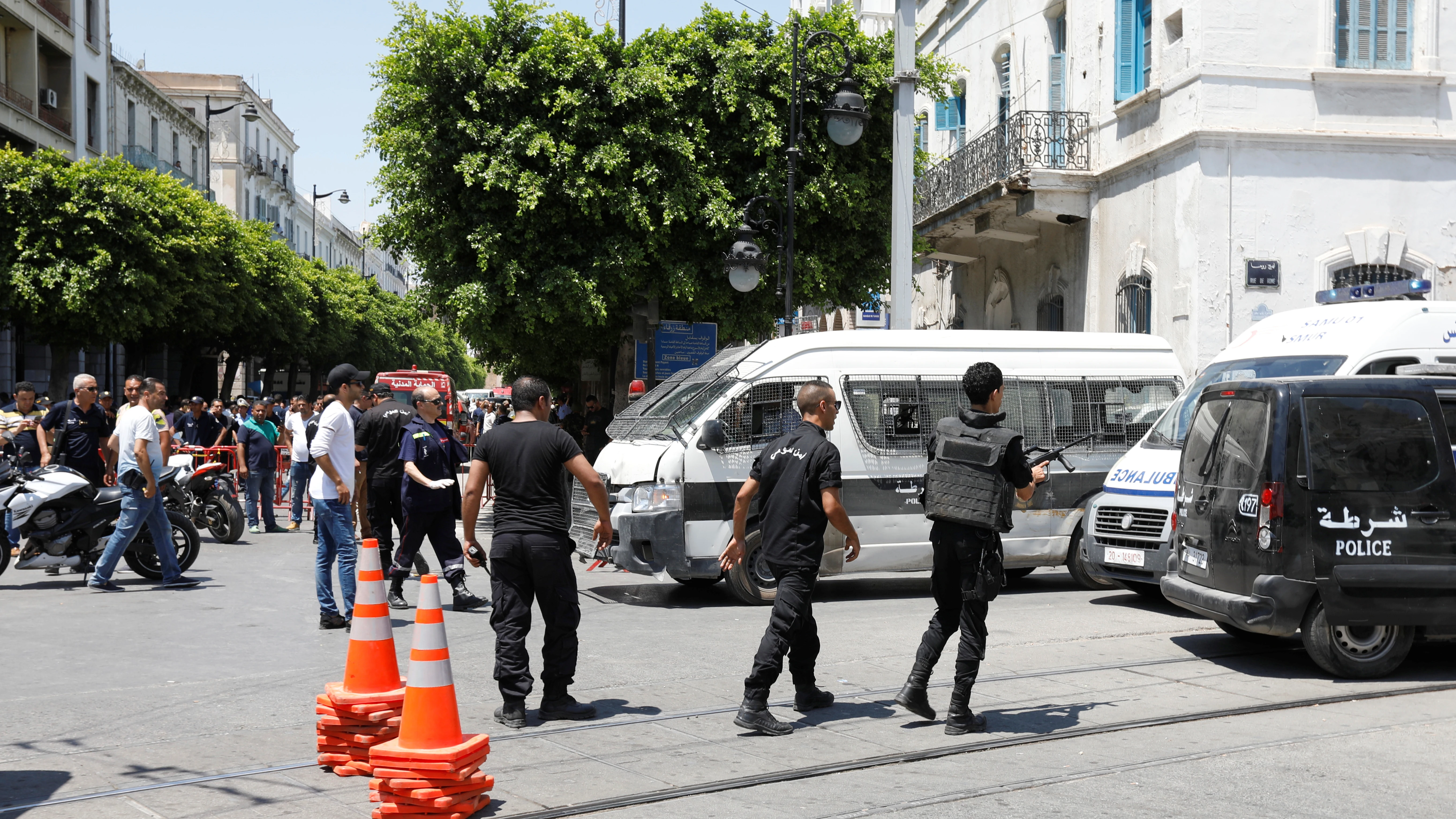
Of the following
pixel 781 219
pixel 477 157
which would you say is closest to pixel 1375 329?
pixel 781 219

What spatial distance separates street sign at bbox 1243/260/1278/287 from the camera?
54.2ft

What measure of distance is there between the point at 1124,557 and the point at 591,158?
981cm

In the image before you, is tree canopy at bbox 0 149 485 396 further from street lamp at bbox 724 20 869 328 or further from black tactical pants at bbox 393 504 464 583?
black tactical pants at bbox 393 504 464 583

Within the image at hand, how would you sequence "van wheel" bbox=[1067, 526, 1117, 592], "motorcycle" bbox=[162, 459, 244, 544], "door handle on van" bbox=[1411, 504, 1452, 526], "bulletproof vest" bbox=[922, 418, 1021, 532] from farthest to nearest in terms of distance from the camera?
"motorcycle" bbox=[162, 459, 244, 544] < "van wheel" bbox=[1067, 526, 1117, 592] < "door handle on van" bbox=[1411, 504, 1452, 526] < "bulletproof vest" bbox=[922, 418, 1021, 532]

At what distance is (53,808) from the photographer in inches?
200

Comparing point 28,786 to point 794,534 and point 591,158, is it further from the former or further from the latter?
point 591,158

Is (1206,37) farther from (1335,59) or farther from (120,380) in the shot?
(120,380)

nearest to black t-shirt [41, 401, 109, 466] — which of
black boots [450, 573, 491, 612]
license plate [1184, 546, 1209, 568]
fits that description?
black boots [450, 573, 491, 612]

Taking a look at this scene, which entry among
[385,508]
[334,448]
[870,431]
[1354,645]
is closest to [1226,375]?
[870,431]

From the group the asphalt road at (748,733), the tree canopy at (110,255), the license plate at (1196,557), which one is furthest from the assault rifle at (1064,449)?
the tree canopy at (110,255)

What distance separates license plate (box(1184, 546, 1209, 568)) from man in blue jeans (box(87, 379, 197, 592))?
27.1 feet

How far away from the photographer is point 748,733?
632cm

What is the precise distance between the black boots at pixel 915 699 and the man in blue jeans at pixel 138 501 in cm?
735

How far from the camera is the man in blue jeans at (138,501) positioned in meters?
11.1
